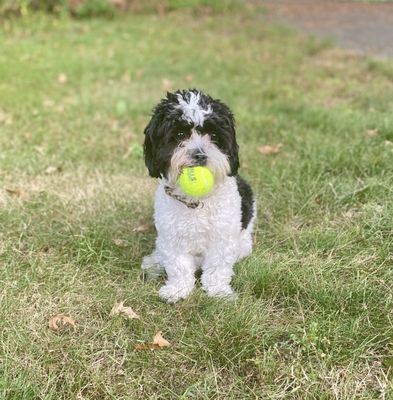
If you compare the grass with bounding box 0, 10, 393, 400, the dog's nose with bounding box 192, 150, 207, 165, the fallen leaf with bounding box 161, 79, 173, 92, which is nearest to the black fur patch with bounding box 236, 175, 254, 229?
the grass with bounding box 0, 10, 393, 400

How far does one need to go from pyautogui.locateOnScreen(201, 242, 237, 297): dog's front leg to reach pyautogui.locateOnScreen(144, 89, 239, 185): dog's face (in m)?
0.47

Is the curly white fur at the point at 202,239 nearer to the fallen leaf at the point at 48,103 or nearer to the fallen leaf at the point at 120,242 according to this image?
the fallen leaf at the point at 120,242

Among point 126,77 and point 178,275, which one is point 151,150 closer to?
point 178,275

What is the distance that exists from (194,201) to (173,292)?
1.85 feet

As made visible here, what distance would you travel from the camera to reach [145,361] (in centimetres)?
262

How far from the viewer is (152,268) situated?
3402 mm

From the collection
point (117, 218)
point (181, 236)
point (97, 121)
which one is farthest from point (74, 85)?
point (181, 236)

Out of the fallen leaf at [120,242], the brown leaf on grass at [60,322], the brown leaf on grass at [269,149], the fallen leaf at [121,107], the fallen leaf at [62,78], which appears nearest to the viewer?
the brown leaf on grass at [60,322]

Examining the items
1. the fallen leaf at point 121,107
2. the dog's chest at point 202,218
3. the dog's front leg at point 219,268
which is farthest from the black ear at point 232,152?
the fallen leaf at point 121,107

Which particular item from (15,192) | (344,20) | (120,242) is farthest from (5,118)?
(344,20)

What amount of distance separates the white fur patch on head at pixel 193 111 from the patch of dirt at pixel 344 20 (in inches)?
261

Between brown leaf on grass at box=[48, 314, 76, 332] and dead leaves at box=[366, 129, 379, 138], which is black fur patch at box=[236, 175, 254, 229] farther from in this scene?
dead leaves at box=[366, 129, 379, 138]

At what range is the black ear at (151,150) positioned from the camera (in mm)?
2975

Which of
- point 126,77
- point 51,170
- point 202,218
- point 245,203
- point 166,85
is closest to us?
point 202,218
